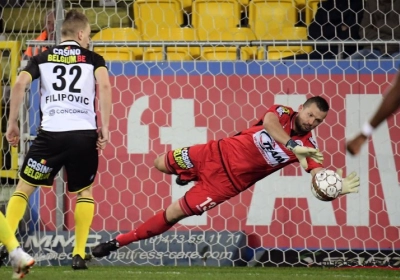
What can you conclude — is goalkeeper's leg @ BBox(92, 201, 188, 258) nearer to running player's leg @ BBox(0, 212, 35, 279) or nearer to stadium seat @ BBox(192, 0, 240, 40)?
running player's leg @ BBox(0, 212, 35, 279)

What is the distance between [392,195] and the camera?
8.52 meters

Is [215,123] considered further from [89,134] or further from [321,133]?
[89,134]

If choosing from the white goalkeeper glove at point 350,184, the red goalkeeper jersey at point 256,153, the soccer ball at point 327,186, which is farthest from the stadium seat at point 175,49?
the white goalkeeper glove at point 350,184

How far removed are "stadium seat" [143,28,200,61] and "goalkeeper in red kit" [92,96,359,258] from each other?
63.0 inches

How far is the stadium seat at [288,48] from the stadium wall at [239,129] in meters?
0.61

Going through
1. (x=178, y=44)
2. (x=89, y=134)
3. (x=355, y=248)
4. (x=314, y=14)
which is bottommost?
(x=355, y=248)

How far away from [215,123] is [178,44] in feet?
2.67

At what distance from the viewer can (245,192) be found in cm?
865

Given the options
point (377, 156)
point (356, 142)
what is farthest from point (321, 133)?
point (356, 142)

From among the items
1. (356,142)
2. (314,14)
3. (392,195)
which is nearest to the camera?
(356,142)

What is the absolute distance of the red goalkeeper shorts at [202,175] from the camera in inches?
293

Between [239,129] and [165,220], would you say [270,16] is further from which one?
[165,220]

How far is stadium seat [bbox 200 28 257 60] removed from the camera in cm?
929

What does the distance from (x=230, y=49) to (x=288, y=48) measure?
61 cm
